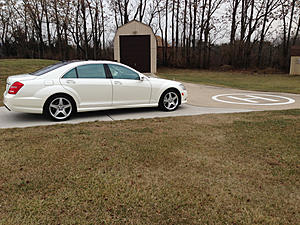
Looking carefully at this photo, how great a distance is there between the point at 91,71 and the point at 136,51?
18.8 metres

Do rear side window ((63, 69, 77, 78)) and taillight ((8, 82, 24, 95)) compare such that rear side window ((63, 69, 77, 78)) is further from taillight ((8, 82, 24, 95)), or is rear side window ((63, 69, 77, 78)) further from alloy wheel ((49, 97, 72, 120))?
taillight ((8, 82, 24, 95))

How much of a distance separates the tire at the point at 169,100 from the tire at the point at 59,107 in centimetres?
246

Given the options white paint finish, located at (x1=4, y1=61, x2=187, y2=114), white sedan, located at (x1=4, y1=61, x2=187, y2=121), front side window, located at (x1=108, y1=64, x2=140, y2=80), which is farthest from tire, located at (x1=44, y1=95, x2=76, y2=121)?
front side window, located at (x1=108, y1=64, x2=140, y2=80)

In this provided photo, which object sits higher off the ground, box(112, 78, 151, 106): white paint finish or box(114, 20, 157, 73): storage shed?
box(114, 20, 157, 73): storage shed

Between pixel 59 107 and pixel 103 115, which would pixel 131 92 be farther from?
pixel 59 107

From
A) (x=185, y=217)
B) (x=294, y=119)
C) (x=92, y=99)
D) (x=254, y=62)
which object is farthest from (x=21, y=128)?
(x=254, y=62)

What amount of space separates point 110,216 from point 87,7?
114 feet

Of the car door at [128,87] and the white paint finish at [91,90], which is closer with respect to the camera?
the white paint finish at [91,90]

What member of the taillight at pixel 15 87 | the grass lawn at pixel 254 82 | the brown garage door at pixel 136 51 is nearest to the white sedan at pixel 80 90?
the taillight at pixel 15 87

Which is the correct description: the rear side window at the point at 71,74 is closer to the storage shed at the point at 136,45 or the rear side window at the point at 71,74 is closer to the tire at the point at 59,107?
the tire at the point at 59,107

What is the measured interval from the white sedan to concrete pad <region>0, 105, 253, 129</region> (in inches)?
9.6

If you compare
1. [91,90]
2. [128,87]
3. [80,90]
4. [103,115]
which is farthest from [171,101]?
[80,90]

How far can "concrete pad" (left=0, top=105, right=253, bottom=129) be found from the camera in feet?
19.6

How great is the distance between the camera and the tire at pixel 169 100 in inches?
293
